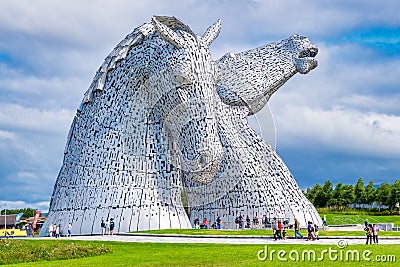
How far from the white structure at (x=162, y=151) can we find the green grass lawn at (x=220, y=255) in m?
4.28

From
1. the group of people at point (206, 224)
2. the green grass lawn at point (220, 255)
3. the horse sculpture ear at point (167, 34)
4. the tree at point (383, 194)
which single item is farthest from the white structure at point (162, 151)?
the tree at point (383, 194)

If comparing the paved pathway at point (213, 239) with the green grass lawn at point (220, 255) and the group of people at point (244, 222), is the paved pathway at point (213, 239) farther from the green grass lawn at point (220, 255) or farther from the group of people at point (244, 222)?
the group of people at point (244, 222)

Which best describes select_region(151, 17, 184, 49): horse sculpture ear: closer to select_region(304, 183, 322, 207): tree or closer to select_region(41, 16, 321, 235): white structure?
select_region(41, 16, 321, 235): white structure

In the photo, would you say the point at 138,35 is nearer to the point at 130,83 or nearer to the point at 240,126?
the point at 130,83

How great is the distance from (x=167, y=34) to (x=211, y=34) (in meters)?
3.12

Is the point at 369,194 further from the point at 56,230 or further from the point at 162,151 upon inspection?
the point at 56,230

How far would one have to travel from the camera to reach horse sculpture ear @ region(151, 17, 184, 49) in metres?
21.9

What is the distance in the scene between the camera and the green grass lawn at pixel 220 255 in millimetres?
14312

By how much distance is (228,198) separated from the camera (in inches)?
1053

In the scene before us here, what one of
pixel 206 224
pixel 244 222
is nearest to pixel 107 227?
pixel 206 224

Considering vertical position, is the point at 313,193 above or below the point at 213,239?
above

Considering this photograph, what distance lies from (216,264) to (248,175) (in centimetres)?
1246

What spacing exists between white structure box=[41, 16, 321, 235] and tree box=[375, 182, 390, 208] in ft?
106

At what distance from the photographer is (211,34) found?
24.5 meters
